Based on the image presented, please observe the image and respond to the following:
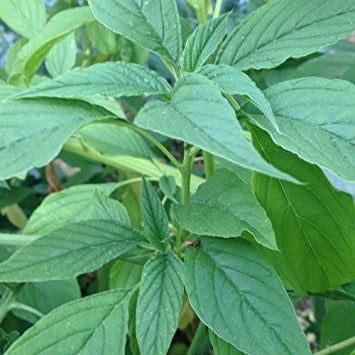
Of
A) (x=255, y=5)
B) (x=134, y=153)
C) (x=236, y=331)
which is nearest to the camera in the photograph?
(x=236, y=331)

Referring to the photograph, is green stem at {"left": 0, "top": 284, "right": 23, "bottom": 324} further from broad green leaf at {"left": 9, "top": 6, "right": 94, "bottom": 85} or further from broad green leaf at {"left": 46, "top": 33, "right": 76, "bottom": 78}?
broad green leaf at {"left": 46, "top": 33, "right": 76, "bottom": 78}

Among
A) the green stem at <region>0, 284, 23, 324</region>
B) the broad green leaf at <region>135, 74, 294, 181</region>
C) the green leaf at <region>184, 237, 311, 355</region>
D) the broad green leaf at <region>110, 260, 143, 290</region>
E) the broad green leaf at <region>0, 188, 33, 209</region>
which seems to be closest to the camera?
the broad green leaf at <region>135, 74, 294, 181</region>

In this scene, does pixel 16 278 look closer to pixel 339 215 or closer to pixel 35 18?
pixel 339 215

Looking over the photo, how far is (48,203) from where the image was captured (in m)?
0.60

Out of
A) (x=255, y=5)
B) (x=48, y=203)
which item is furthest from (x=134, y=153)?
(x=255, y=5)

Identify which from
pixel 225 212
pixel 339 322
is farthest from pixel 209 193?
pixel 339 322

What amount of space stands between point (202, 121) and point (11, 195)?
1.79ft

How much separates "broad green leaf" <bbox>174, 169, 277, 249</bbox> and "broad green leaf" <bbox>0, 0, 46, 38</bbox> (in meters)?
0.33

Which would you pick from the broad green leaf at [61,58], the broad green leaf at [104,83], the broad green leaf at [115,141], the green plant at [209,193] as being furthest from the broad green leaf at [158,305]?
the broad green leaf at [61,58]

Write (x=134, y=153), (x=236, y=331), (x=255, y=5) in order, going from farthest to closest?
(x=255, y=5) < (x=134, y=153) < (x=236, y=331)

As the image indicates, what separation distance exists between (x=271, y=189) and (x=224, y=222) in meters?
0.06

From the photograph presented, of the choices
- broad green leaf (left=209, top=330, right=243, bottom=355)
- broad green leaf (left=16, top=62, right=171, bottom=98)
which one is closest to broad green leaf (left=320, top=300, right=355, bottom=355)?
broad green leaf (left=209, top=330, right=243, bottom=355)

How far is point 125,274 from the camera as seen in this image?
575 mm

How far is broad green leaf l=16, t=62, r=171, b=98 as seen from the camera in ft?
1.14
